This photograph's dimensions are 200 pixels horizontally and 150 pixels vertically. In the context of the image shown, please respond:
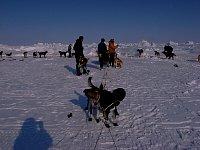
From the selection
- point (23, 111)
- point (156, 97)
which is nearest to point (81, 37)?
point (156, 97)

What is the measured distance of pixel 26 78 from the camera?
15.6 metres

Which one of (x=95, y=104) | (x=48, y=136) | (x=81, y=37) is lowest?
(x=48, y=136)

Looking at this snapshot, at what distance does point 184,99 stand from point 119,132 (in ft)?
13.5

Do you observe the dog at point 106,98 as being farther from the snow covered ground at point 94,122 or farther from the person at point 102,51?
the person at point 102,51

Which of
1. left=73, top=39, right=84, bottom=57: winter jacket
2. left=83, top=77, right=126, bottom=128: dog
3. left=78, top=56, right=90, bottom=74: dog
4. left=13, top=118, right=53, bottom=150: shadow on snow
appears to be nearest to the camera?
left=13, top=118, right=53, bottom=150: shadow on snow

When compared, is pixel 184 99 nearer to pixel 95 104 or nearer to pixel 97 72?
pixel 95 104

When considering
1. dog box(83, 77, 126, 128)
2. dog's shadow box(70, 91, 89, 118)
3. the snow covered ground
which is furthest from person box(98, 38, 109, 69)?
dog box(83, 77, 126, 128)

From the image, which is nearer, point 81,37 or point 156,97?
point 156,97

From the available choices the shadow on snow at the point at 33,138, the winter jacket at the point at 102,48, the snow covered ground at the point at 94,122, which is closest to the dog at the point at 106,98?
Answer: the snow covered ground at the point at 94,122

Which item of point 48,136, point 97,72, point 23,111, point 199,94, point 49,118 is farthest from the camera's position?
point 97,72

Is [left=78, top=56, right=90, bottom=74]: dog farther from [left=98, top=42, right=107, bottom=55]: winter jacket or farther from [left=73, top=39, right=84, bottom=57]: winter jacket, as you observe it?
[left=98, top=42, right=107, bottom=55]: winter jacket

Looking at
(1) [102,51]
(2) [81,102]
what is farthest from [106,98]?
(1) [102,51]

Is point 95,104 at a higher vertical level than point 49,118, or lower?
higher

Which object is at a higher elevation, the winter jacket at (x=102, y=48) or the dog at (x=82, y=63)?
the winter jacket at (x=102, y=48)
